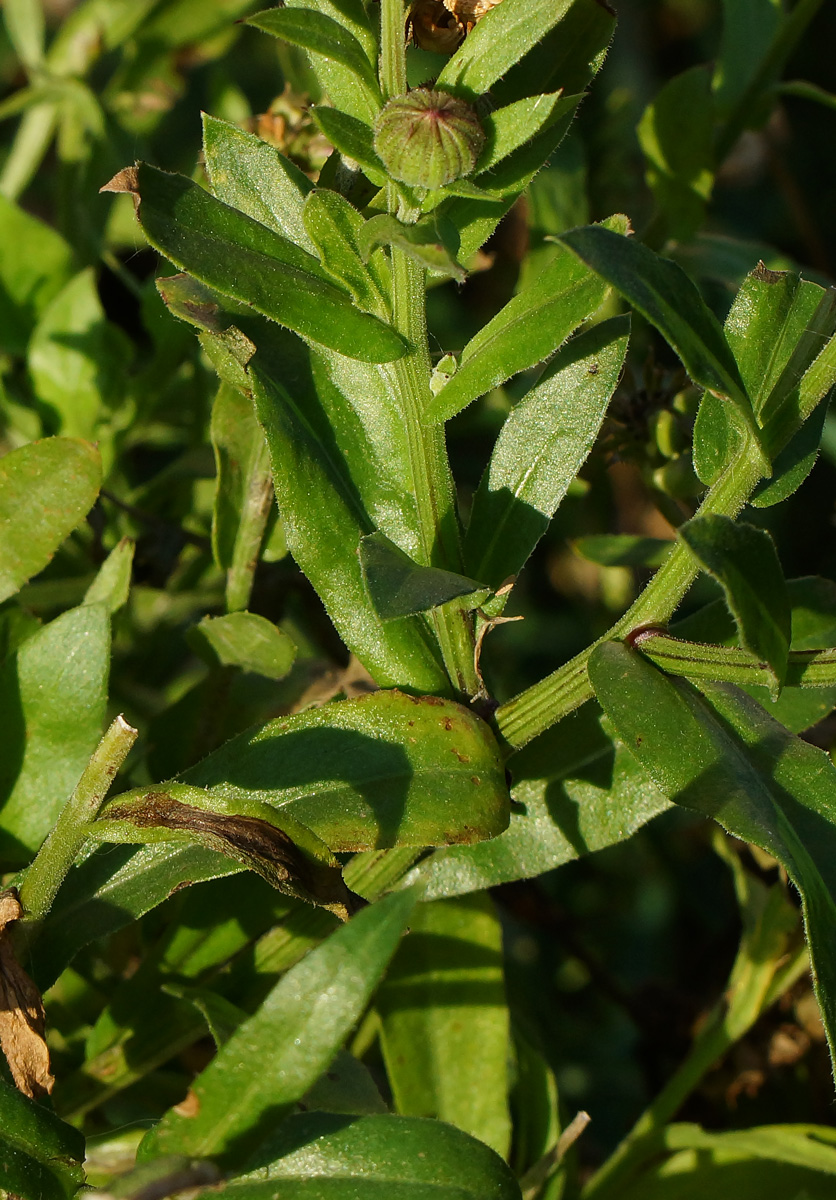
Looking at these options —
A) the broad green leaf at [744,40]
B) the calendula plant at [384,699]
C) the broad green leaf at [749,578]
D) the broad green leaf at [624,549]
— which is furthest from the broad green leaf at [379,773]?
the broad green leaf at [744,40]

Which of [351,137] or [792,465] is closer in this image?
[351,137]

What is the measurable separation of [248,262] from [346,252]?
3.4 inches

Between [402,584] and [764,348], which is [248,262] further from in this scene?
[764,348]

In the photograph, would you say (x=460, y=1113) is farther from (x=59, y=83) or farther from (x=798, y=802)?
(x=59, y=83)

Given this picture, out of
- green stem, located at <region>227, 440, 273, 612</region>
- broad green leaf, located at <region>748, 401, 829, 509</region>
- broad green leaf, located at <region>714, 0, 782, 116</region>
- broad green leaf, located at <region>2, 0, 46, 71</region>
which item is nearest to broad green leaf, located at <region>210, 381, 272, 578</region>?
green stem, located at <region>227, 440, 273, 612</region>

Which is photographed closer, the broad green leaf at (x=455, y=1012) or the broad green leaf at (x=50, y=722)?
the broad green leaf at (x=50, y=722)

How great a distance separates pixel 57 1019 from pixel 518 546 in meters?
0.61

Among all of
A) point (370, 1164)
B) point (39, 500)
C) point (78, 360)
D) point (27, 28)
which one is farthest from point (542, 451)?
point (27, 28)

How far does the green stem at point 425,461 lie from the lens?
919mm

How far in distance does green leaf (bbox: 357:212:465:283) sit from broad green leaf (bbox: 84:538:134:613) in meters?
0.41

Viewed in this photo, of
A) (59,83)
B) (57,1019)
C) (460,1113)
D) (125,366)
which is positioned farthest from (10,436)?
(460,1113)

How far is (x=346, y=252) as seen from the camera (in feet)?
3.03

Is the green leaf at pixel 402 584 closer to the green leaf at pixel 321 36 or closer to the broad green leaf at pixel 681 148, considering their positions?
the green leaf at pixel 321 36

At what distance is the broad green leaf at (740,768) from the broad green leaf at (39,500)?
1.59ft
